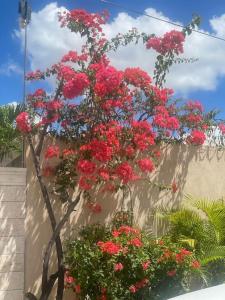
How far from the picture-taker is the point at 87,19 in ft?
24.1

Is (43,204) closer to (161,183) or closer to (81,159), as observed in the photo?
(81,159)

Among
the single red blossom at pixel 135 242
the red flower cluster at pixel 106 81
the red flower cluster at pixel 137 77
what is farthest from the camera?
the red flower cluster at pixel 137 77

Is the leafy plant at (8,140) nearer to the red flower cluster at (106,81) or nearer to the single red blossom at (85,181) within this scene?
the single red blossom at (85,181)

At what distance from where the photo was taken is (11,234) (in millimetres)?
6637

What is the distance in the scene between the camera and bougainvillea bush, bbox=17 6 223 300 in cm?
652

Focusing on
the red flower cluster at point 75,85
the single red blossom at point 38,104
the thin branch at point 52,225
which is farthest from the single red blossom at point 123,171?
the single red blossom at point 38,104

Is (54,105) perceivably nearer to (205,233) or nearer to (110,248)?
(110,248)

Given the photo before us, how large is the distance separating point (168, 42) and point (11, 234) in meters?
4.14

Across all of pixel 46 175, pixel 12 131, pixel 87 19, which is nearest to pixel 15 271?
pixel 46 175

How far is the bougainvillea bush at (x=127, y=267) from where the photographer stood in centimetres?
606

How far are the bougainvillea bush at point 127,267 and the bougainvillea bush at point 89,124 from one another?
0.54 meters

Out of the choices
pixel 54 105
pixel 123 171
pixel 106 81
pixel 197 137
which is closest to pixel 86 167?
pixel 123 171

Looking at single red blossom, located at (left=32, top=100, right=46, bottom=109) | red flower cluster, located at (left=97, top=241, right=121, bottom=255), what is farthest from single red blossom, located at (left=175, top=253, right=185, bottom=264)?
single red blossom, located at (left=32, top=100, right=46, bottom=109)

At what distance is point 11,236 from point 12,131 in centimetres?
212
